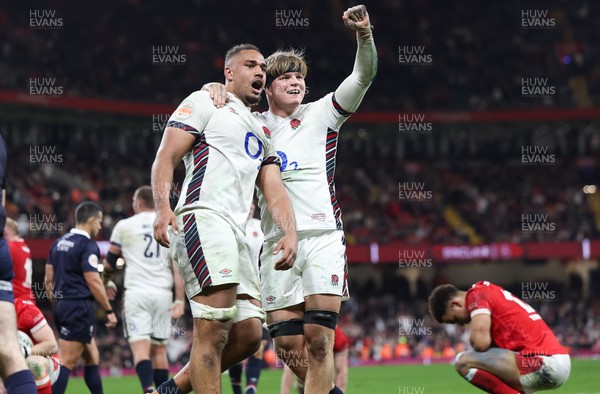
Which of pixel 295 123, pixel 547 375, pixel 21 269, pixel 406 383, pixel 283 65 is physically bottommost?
pixel 406 383

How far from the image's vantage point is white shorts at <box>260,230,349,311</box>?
646cm

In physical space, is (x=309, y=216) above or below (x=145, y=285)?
above

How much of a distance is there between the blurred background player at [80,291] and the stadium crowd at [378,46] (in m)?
23.2

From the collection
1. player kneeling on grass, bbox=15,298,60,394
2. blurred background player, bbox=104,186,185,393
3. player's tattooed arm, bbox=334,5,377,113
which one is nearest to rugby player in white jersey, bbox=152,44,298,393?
player's tattooed arm, bbox=334,5,377,113

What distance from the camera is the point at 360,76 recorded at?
6.68 m

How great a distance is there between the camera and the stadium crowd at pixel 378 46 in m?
34.3

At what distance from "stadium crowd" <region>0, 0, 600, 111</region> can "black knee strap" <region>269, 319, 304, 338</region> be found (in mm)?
27027

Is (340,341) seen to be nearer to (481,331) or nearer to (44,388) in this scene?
(481,331)

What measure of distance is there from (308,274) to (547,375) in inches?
87.4

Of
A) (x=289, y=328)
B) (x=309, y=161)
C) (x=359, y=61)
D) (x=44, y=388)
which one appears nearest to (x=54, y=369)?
(x=44, y=388)

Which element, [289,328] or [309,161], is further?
[309,161]

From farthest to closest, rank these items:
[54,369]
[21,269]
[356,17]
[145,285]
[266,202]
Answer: [145,285] → [21,269] → [54,369] → [356,17] → [266,202]

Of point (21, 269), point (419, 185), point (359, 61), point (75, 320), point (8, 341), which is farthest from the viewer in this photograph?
point (419, 185)

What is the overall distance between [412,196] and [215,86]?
29.7 m
